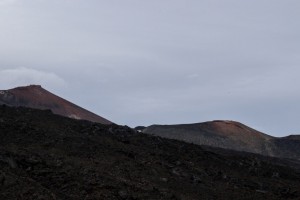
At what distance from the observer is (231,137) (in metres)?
55.0

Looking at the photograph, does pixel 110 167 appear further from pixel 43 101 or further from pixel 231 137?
pixel 43 101

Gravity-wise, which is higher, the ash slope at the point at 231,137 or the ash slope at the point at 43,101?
the ash slope at the point at 43,101

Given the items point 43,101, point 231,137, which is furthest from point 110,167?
point 43,101

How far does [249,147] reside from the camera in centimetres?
5322

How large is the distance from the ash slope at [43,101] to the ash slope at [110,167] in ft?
114

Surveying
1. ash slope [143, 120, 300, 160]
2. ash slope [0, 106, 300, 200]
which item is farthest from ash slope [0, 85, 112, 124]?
ash slope [0, 106, 300, 200]

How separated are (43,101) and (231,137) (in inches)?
839

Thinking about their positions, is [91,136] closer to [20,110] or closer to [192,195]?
[20,110]

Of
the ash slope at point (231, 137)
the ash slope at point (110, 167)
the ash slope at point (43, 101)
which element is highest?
the ash slope at point (43, 101)

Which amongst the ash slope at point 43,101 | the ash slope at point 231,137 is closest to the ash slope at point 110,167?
the ash slope at point 231,137

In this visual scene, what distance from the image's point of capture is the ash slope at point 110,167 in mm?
11898

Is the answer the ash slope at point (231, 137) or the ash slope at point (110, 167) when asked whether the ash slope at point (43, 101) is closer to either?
the ash slope at point (231, 137)

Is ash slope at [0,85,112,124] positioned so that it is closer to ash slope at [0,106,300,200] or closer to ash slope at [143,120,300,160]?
ash slope at [143,120,300,160]

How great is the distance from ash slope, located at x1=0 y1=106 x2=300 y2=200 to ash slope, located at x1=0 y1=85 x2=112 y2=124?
34.9 m
